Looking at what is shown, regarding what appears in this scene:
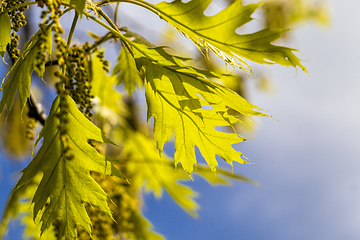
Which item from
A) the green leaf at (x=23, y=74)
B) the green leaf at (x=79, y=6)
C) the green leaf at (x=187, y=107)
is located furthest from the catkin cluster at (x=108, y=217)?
the green leaf at (x=79, y=6)

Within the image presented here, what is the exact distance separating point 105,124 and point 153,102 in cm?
178

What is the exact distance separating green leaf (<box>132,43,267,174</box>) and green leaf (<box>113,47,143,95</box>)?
3.06ft

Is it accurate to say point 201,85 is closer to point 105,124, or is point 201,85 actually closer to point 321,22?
point 105,124

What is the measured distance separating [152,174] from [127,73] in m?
1.59

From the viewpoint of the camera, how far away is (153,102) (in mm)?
989

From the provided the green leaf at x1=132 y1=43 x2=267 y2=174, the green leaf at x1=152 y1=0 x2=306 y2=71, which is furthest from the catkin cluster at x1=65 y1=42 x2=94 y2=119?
the green leaf at x1=152 y1=0 x2=306 y2=71

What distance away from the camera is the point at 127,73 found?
1.97 metres

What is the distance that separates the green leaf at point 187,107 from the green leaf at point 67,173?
0.22 meters

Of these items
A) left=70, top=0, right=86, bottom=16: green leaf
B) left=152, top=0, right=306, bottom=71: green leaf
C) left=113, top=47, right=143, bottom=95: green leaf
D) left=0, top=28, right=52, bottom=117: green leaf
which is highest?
left=113, top=47, right=143, bottom=95: green leaf

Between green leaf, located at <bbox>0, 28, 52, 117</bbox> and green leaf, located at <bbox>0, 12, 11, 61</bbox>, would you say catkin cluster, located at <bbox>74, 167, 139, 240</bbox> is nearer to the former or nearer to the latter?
green leaf, located at <bbox>0, 28, 52, 117</bbox>

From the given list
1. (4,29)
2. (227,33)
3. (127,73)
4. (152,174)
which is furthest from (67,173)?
(152,174)

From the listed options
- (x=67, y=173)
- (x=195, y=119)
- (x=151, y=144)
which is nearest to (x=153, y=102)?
(x=195, y=119)

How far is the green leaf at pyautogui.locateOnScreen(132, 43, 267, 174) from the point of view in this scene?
3.10 ft

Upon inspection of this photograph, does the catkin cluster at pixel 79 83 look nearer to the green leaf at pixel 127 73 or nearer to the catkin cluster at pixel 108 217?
the catkin cluster at pixel 108 217
